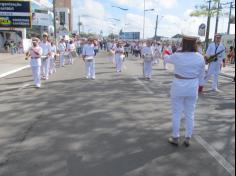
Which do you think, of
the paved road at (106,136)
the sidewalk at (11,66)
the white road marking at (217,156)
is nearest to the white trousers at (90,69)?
the sidewalk at (11,66)

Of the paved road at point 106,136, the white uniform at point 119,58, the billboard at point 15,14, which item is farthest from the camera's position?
the billboard at point 15,14

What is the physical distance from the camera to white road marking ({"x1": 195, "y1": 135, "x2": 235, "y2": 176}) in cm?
533

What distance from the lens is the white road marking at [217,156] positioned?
5331 millimetres

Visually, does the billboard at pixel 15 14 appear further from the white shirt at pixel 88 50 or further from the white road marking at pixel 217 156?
the white road marking at pixel 217 156

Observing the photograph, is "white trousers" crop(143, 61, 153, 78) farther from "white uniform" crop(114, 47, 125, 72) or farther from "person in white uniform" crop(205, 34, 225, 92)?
"white uniform" crop(114, 47, 125, 72)

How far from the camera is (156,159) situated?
5.69 m

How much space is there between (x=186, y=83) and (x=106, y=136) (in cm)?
179

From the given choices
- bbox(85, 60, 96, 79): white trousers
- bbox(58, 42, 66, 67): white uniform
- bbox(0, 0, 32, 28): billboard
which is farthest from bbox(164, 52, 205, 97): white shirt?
bbox(0, 0, 32, 28): billboard

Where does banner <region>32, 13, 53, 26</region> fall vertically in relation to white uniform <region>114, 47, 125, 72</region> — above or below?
above

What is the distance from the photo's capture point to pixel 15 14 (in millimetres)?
39688

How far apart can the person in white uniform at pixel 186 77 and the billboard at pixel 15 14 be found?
35848 mm

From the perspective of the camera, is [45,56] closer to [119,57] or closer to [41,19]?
[119,57]

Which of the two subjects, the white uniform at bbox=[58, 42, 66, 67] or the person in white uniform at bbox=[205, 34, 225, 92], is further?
the white uniform at bbox=[58, 42, 66, 67]

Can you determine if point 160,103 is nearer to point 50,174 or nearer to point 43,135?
point 43,135
